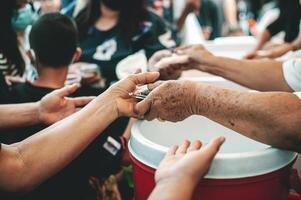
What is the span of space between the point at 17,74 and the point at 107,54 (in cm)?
48

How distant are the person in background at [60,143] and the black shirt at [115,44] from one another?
0.91 meters

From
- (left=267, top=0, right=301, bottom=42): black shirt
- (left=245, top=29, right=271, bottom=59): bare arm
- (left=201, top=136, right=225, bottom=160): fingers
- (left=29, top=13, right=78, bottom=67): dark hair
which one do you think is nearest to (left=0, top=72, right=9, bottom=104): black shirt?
(left=29, top=13, right=78, bottom=67): dark hair

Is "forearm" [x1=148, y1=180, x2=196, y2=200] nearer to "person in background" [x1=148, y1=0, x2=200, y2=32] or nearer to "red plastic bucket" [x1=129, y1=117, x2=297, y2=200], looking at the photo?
"red plastic bucket" [x1=129, y1=117, x2=297, y2=200]

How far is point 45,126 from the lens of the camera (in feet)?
4.04

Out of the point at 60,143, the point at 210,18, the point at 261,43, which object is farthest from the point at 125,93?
the point at 210,18

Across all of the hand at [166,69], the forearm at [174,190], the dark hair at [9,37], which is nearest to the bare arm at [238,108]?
the forearm at [174,190]

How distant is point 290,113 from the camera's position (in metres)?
0.82

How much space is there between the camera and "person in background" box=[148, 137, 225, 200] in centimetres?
69

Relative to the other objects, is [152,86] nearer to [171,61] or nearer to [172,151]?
[172,151]

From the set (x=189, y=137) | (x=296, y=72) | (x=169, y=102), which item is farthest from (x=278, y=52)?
(x=169, y=102)

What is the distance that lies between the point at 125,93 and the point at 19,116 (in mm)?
426

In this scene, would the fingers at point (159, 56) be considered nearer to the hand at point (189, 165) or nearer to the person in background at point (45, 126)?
the person in background at point (45, 126)

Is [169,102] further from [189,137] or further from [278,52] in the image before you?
[278,52]

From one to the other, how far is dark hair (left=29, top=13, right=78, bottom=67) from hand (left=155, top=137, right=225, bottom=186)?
0.80 meters
